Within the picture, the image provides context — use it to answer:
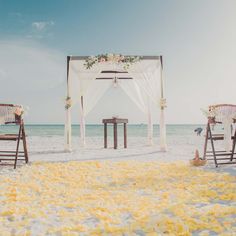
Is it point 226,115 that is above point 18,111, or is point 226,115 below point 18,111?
below

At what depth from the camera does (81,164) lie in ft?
25.6

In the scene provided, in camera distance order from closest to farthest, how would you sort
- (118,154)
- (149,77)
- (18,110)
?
(18,110) → (118,154) → (149,77)

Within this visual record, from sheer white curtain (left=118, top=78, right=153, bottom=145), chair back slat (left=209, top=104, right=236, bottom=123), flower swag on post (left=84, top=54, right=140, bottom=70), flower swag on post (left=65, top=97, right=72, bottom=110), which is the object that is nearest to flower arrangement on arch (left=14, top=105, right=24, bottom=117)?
flower swag on post (left=65, top=97, right=72, bottom=110)

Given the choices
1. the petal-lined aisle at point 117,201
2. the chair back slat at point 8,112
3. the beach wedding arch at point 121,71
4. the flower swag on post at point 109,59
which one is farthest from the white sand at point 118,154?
the flower swag on post at point 109,59

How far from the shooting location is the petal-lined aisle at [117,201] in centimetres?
325

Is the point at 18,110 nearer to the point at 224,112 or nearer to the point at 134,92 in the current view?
the point at 224,112

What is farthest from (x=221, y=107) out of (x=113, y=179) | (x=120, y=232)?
(x=120, y=232)

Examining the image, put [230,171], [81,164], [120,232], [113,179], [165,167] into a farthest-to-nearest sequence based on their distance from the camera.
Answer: [81,164] → [165,167] → [230,171] → [113,179] → [120,232]

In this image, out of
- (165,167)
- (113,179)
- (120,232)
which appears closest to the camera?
(120,232)

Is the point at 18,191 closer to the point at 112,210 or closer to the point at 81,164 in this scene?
the point at 112,210

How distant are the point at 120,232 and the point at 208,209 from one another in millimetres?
1328

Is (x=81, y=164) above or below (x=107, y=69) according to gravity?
below

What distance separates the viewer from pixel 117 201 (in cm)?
435

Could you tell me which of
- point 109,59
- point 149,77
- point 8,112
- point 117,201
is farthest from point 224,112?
point 8,112
